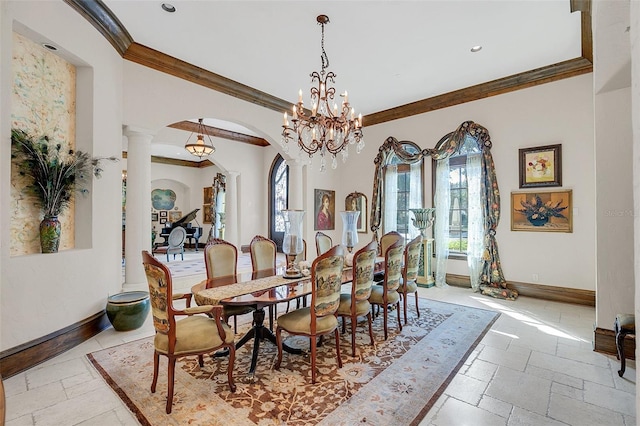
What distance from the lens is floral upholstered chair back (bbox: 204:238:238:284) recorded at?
3.34 metres

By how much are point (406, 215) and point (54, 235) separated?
18.4 feet

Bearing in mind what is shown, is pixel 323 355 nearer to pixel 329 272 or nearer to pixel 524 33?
pixel 329 272

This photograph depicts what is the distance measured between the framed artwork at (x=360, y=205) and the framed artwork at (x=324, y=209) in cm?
42

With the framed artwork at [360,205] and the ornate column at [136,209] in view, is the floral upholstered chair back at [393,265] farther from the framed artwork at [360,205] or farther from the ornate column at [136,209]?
the framed artwork at [360,205]

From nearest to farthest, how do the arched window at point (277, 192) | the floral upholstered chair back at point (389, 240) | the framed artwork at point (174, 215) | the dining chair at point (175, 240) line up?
1. the floral upholstered chair back at point (389, 240)
2. the dining chair at point (175, 240)
3. the arched window at point (277, 192)
4. the framed artwork at point (174, 215)

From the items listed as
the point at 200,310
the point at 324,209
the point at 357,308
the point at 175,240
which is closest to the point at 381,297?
the point at 357,308

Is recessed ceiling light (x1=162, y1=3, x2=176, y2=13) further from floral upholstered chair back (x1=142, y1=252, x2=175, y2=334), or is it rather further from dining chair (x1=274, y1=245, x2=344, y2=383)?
dining chair (x1=274, y1=245, x2=344, y2=383)

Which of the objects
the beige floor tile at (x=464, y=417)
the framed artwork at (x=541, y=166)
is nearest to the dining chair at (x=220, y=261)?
the beige floor tile at (x=464, y=417)

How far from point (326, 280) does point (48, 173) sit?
2866 mm

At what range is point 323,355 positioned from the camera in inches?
115

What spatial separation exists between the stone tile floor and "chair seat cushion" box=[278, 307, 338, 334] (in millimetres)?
965

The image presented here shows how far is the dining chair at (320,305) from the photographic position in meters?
2.42

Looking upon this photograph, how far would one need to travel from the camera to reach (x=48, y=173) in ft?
9.38

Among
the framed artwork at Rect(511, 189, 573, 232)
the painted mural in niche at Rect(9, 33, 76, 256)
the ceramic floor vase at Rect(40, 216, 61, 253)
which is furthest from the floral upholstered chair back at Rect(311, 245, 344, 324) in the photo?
the framed artwork at Rect(511, 189, 573, 232)
